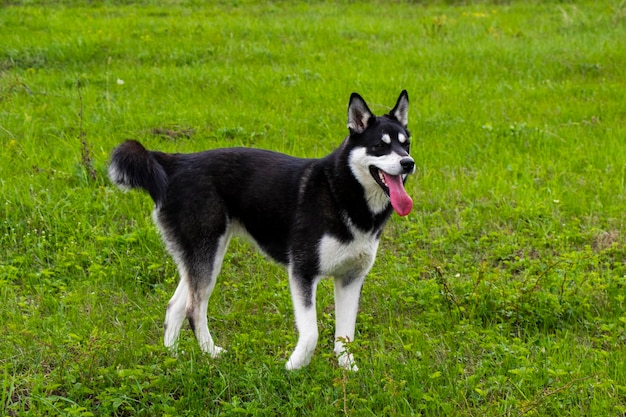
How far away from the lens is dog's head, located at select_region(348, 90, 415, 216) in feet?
13.8

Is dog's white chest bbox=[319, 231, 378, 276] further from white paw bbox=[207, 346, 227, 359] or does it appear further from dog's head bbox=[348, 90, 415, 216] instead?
white paw bbox=[207, 346, 227, 359]

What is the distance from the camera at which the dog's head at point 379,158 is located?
421 cm

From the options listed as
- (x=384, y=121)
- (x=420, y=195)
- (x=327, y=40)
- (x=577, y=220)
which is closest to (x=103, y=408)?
(x=384, y=121)

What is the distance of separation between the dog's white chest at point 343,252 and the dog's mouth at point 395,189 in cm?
29

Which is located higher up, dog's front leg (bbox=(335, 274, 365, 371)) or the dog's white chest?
the dog's white chest

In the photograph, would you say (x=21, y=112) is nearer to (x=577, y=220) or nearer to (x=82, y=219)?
(x=82, y=219)

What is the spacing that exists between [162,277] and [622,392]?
11.0ft

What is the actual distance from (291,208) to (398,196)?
0.75 m

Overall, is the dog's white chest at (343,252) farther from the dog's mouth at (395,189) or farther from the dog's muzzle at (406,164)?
the dog's muzzle at (406,164)

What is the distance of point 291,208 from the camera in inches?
182

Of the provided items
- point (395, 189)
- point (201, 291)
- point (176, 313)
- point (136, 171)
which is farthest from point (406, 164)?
point (176, 313)

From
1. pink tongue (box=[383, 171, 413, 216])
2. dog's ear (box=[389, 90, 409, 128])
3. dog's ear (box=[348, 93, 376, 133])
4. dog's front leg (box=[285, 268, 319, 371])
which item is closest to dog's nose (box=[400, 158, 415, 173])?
pink tongue (box=[383, 171, 413, 216])

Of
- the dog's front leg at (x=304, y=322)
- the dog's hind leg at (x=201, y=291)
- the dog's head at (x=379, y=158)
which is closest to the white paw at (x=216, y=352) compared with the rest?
the dog's hind leg at (x=201, y=291)

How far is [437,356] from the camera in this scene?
451 cm
